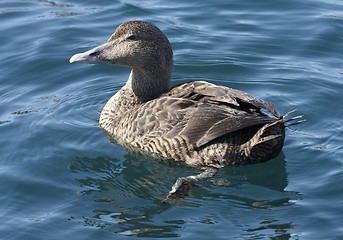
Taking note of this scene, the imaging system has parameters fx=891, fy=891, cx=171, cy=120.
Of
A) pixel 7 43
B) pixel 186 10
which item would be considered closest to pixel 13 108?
pixel 7 43

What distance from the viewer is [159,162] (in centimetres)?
880

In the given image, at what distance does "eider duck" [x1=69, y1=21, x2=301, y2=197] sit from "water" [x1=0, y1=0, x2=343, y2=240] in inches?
7.4

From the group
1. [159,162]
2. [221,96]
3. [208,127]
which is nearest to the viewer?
[208,127]

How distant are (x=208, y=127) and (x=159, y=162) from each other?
0.75 metres

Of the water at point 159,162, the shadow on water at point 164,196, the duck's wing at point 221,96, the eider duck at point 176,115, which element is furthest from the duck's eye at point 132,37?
the shadow on water at point 164,196

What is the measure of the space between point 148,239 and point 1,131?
9.18ft

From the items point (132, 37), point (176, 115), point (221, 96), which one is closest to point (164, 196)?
point (176, 115)

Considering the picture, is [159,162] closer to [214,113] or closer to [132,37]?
[214,113]

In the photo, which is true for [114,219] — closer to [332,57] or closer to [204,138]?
[204,138]

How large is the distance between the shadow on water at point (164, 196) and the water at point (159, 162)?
0.05 ft

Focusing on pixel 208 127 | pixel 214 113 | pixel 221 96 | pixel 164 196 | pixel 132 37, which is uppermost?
pixel 132 37

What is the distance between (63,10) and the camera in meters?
12.9

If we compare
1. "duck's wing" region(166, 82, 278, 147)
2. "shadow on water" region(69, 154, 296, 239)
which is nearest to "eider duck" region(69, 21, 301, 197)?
"duck's wing" region(166, 82, 278, 147)

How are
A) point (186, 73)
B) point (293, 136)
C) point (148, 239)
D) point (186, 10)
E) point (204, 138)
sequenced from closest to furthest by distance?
1. point (148, 239)
2. point (204, 138)
3. point (293, 136)
4. point (186, 73)
5. point (186, 10)
